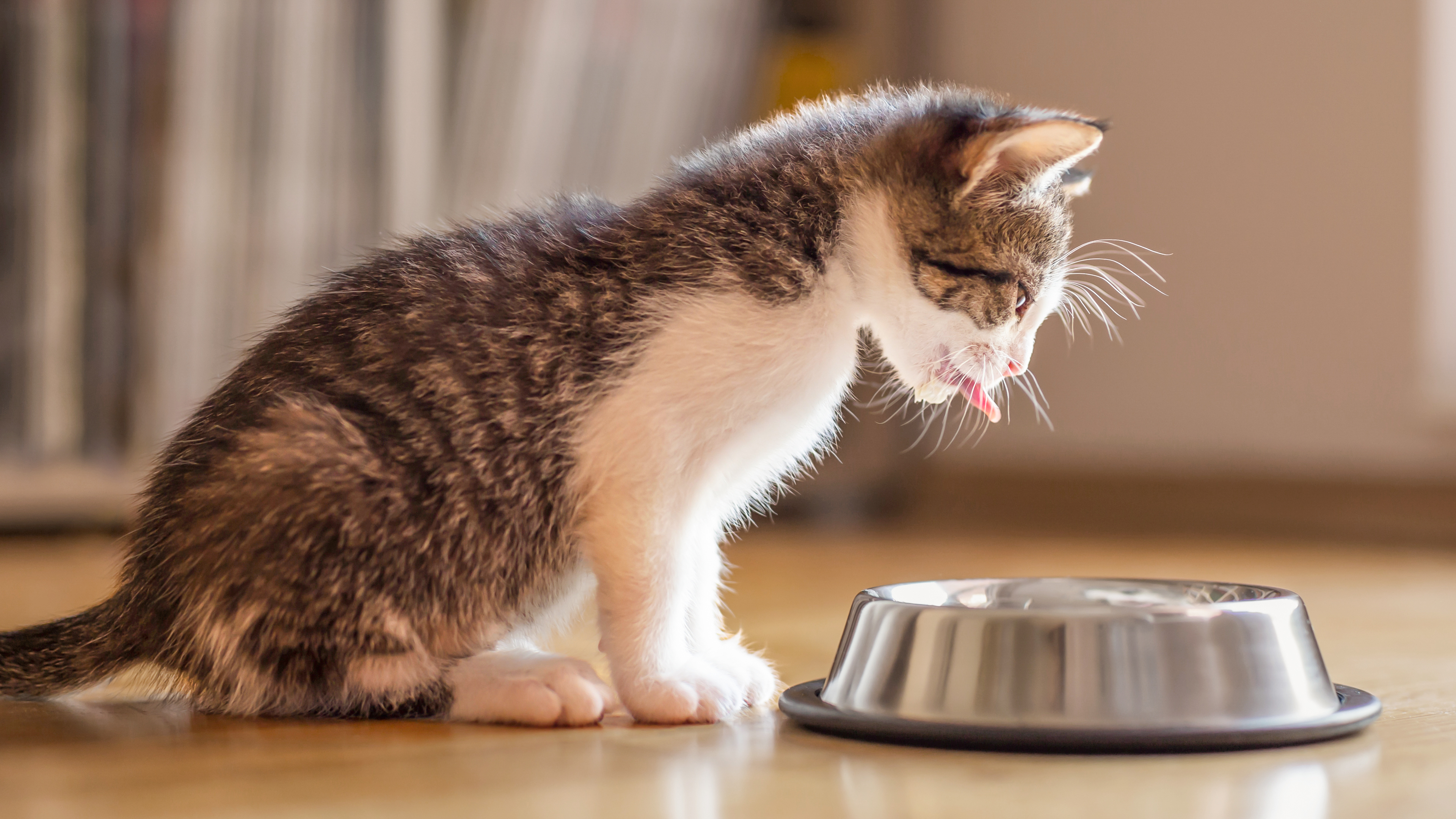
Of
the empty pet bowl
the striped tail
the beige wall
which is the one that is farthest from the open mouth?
the beige wall

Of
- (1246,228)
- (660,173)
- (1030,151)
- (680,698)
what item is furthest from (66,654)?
(1246,228)

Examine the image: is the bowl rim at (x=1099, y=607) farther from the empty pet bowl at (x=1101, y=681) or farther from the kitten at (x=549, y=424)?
the kitten at (x=549, y=424)

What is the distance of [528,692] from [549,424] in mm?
218

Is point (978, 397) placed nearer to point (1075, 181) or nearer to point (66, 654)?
point (1075, 181)

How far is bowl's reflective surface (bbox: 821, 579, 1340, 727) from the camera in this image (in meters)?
1.04

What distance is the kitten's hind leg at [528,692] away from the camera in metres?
1.17

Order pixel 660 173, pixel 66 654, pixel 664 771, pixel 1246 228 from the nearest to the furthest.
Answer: pixel 664 771
pixel 66 654
pixel 660 173
pixel 1246 228

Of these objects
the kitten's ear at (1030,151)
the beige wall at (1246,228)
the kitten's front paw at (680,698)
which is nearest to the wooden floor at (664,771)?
the kitten's front paw at (680,698)

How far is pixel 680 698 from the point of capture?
3.89ft

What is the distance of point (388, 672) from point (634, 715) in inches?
7.9

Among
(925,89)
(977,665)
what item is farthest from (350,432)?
(925,89)

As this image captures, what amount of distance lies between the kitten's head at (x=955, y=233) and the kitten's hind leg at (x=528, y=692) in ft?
1.28

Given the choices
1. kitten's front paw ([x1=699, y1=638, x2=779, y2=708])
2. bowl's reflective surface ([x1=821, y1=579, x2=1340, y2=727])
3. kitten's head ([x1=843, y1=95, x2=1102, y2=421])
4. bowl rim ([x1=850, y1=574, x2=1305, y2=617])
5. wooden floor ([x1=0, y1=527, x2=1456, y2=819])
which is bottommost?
wooden floor ([x1=0, y1=527, x2=1456, y2=819])

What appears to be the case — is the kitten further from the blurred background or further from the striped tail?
the blurred background
